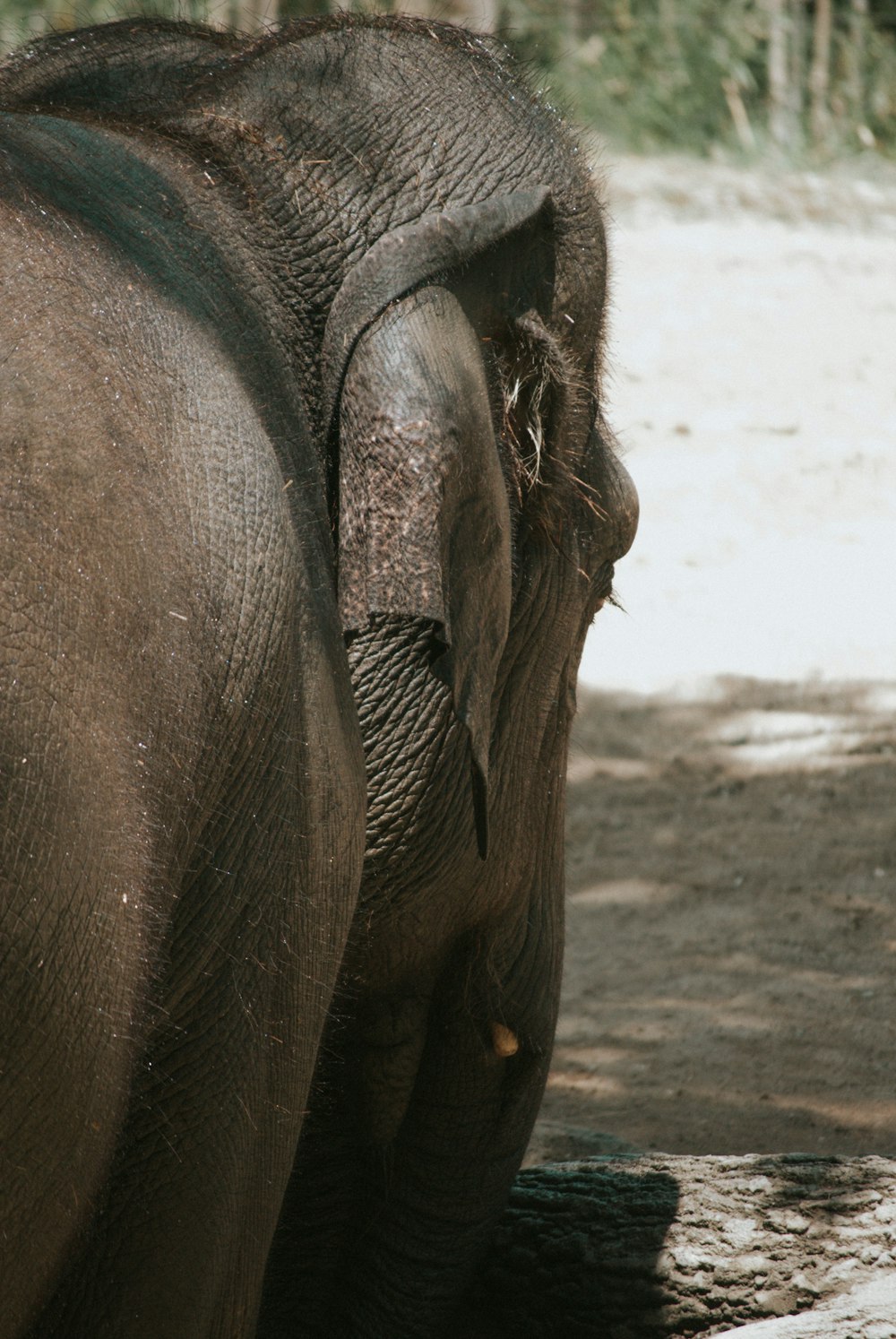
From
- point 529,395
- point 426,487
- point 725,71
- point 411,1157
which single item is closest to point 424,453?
point 426,487

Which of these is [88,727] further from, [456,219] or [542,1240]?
[542,1240]

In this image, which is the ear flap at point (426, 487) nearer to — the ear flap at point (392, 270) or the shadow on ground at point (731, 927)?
the ear flap at point (392, 270)

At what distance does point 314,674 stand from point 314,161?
691mm

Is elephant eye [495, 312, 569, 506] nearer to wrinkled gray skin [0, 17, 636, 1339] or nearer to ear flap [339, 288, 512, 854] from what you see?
wrinkled gray skin [0, 17, 636, 1339]

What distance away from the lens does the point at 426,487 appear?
1.92m

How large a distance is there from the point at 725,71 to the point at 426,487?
1447cm

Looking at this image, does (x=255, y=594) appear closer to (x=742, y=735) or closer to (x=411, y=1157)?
(x=411, y=1157)

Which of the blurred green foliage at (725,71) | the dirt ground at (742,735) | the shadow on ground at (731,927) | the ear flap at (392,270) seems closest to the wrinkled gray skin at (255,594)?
the ear flap at (392,270)

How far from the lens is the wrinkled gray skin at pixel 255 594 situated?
1559 millimetres

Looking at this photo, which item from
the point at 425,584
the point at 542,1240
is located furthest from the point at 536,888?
the point at 425,584

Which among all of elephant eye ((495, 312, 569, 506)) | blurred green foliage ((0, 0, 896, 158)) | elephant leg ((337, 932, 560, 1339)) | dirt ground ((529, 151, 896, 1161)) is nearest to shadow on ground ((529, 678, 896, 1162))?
dirt ground ((529, 151, 896, 1161))

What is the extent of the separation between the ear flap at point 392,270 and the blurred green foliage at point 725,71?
13338mm

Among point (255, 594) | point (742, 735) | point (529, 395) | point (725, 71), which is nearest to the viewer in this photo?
point (255, 594)

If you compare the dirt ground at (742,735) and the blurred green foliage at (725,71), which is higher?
the blurred green foliage at (725,71)
